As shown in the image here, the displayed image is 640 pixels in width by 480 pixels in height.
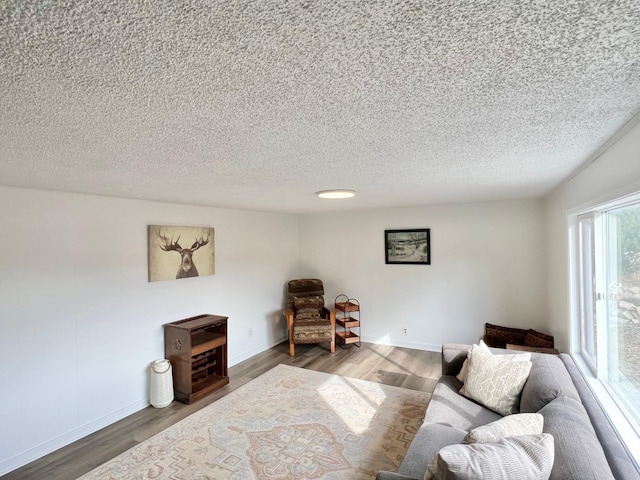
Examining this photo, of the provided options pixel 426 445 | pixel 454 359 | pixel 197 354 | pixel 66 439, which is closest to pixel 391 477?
pixel 426 445

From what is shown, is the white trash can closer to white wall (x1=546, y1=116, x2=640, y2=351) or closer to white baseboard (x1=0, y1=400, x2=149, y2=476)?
white baseboard (x1=0, y1=400, x2=149, y2=476)

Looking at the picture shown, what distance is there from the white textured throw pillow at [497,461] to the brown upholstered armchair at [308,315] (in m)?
3.55

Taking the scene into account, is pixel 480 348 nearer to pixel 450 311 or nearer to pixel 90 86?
pixel 450 311

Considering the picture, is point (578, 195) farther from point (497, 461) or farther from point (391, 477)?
point (391, 477)

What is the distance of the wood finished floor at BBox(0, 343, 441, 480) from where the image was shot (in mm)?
2557

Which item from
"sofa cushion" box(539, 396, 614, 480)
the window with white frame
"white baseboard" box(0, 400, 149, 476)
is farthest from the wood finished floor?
"sofa cushion" box(539, 396, 614, 480)

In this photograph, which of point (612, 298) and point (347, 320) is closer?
point (612, 298)

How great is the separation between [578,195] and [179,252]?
3945mm

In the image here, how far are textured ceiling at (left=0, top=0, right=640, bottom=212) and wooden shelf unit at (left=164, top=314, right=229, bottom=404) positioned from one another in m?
2.20

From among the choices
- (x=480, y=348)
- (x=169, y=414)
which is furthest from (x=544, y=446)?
(x=169, y=414)

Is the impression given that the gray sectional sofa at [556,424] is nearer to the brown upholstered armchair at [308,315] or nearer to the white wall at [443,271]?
the white wall at [443,271]

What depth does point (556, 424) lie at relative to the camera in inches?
63.3

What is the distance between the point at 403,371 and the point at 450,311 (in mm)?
1225

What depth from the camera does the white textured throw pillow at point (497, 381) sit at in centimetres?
229
